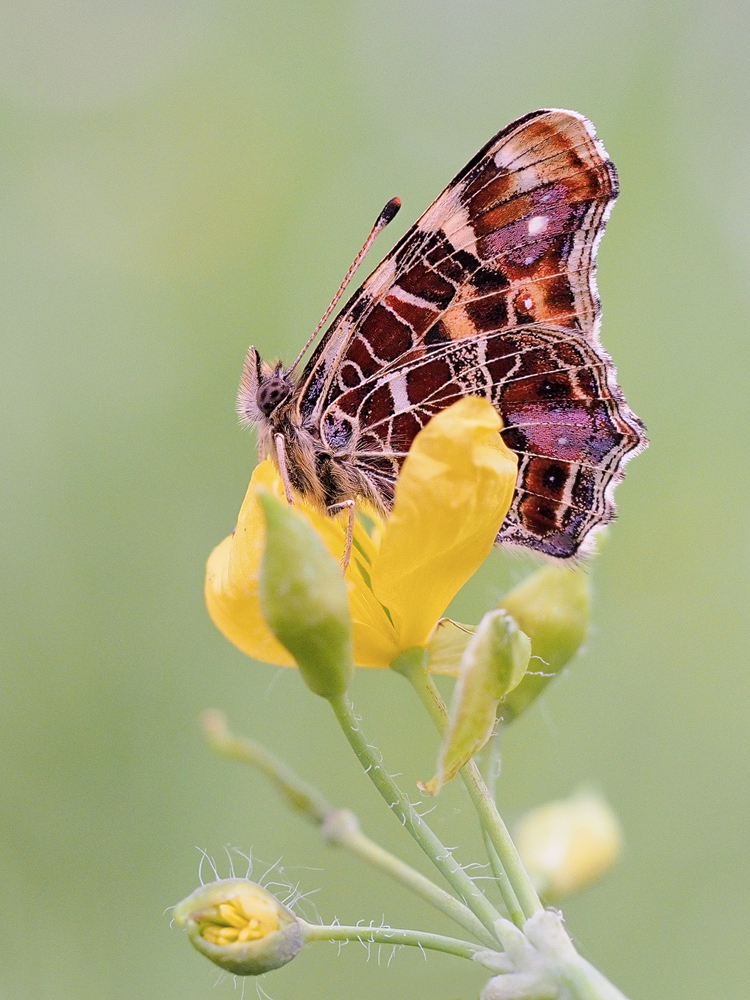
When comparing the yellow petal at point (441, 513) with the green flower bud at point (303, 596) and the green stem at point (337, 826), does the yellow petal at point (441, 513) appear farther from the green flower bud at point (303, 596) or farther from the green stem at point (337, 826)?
the green stem at point (337, 826)

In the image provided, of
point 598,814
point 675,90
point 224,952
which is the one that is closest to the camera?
point 224,952

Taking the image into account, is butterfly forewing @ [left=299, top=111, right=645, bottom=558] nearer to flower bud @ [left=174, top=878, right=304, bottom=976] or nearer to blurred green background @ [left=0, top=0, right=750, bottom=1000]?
flower bud @ [left=174, top=878, right=304, bottom=976]

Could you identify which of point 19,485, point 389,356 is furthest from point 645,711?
point 389,356

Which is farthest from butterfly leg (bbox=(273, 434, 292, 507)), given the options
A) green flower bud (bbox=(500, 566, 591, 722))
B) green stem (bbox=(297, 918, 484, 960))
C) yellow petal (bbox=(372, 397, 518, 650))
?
green stem (bbox=(297, 918, 484, 960))

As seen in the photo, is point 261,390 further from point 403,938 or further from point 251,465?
point 251,465

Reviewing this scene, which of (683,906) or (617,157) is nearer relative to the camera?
(683,906)

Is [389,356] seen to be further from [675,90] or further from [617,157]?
[675,90]
